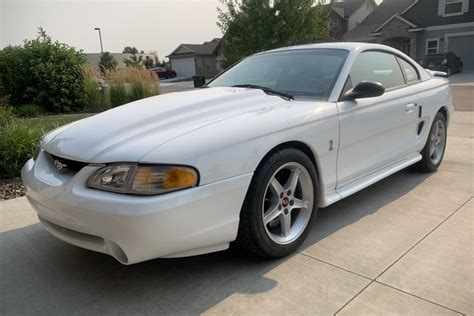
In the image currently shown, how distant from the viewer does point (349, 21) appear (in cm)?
4259

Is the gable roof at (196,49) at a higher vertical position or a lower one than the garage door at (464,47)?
higher

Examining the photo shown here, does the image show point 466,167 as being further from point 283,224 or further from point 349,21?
point 349,21

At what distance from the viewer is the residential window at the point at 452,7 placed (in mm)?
26750

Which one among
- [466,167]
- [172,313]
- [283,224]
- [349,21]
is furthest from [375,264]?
[349,21]

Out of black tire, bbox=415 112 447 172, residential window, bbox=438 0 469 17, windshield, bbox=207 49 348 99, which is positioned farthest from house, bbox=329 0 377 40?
windshield, bbox=207 49 348 99

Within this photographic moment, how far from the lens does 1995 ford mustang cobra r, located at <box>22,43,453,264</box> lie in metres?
2.21

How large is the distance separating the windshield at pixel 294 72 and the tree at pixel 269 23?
1242cm

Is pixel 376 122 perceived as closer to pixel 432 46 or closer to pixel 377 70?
pixel 377 70

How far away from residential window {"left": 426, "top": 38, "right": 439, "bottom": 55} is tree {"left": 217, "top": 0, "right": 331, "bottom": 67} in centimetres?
1535

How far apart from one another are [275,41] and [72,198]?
48.8ft

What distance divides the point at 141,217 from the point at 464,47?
30.4 m

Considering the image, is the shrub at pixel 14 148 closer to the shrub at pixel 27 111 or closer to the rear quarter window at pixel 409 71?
the rear quarter window at pixel 409 71

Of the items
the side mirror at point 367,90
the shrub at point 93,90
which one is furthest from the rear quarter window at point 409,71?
the shrub at point 93,90

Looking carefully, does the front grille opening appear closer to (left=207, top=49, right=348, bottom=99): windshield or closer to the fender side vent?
(left=207, top=49, right=348, bottom=99): windshield
